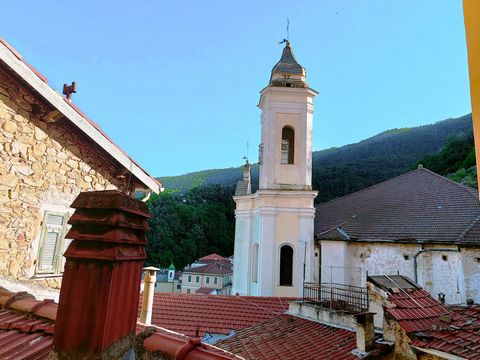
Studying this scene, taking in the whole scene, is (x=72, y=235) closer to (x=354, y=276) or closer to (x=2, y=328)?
(x=2, y=328)

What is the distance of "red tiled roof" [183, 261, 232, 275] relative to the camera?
40625mm

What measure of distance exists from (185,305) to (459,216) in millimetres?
12067

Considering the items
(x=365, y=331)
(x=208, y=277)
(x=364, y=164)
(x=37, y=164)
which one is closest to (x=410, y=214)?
(x=365, y=331)

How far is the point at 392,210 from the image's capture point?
16641mm

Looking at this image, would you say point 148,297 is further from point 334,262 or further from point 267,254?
point 334,262

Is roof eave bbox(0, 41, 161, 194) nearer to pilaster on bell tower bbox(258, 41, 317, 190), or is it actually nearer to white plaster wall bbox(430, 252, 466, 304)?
pilaster on bell tower bbox(258, 41, 317, 190)

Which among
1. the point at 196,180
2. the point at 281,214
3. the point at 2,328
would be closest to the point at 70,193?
the point at 2,328

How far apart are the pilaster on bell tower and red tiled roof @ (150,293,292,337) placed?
21.4 feet

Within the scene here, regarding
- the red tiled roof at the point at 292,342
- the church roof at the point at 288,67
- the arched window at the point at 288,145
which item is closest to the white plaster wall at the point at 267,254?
the arched window at the point at 288,145

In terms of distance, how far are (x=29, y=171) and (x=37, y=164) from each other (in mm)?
166

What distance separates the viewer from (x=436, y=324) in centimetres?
617

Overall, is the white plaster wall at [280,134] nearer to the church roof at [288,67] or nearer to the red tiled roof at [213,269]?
the church roof at [288,67]

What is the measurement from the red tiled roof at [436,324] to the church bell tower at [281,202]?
818 centimetres

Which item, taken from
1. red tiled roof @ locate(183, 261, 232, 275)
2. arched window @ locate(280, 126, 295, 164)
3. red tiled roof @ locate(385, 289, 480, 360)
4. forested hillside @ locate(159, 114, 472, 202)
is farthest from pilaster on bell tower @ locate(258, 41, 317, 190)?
red tiled roof @ locate(183, 261, 232, 275)
